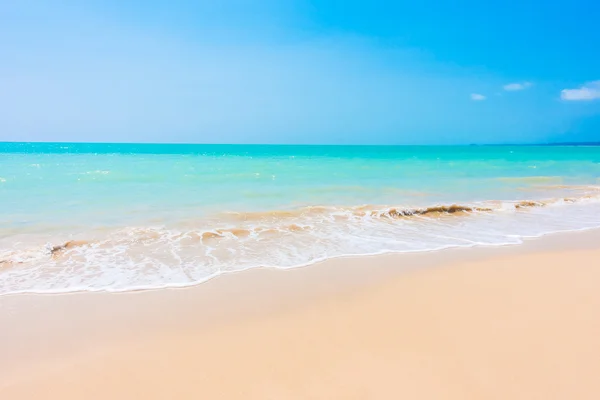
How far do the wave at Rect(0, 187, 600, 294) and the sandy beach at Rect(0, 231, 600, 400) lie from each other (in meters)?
0.59

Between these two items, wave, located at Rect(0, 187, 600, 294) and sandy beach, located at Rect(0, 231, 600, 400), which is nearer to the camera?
sandy beach, located at Rect(0, 231, 600, 400)

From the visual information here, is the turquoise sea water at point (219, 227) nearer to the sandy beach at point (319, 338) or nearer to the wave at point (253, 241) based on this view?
the wave at point (253, 241)

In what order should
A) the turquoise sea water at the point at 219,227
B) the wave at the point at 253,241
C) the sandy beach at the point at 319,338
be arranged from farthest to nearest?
the turquoise sea water at the point at 219,227 < the wave at the point at 253,241 < the sandy beach at the point at 319,338

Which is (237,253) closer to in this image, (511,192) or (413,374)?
(413,374)

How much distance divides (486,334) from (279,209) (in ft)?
24.6

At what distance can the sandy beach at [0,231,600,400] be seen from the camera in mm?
2514

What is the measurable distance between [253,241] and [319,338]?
3812mm

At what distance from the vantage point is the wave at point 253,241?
16.0 ft

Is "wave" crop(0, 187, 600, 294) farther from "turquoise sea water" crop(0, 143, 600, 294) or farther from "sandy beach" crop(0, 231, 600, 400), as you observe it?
"sandy beach" crop(0, 231, 600, 400)

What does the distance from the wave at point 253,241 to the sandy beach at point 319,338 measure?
23.4 inches

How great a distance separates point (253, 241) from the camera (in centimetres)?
676

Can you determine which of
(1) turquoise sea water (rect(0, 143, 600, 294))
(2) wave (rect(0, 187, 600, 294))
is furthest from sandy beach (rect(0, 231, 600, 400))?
(1) turquoise sea water (rect(0, 143, 600, 294))

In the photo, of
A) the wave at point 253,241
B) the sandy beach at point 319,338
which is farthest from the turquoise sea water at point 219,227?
the sandy beach at point 319,338

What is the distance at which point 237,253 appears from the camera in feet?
19.5
